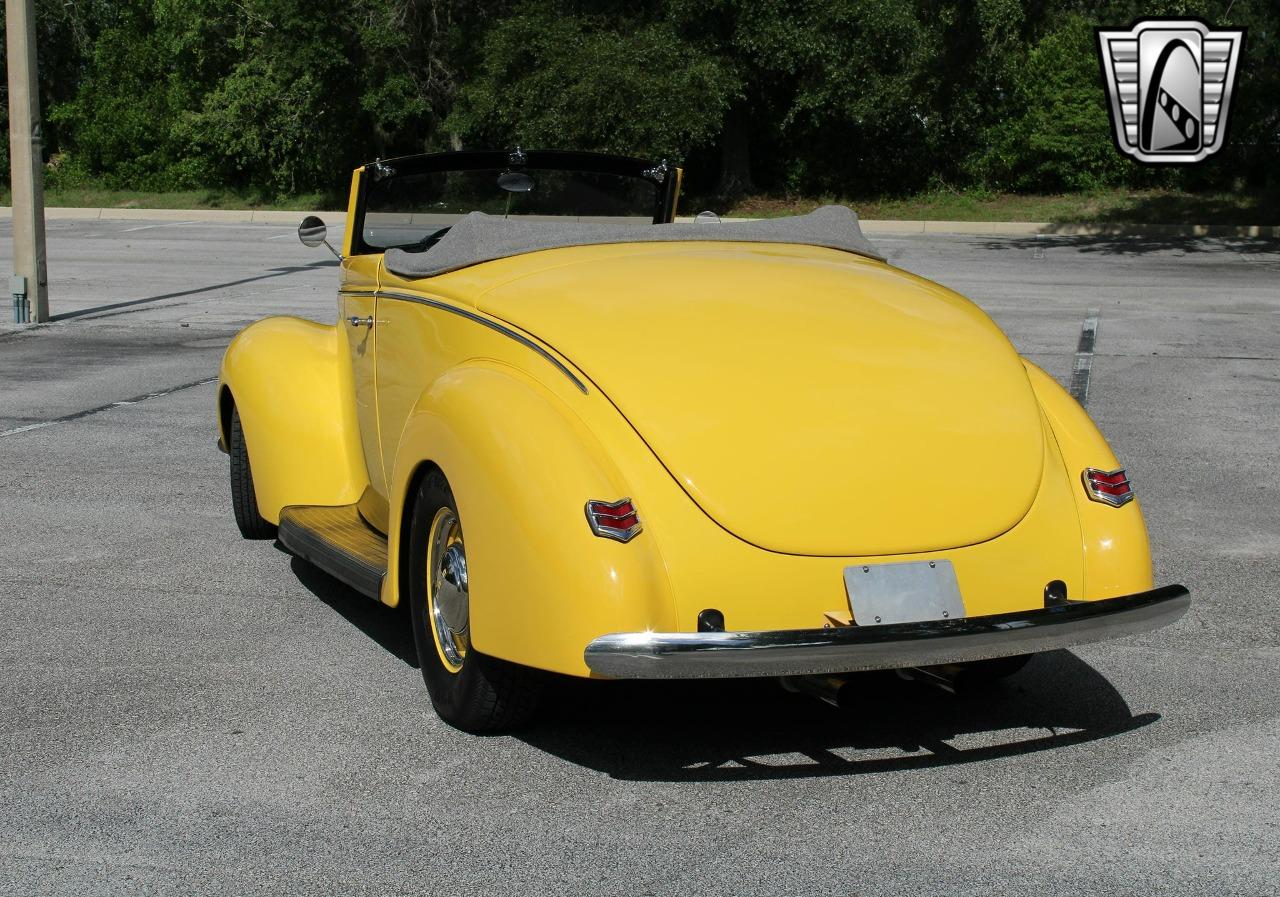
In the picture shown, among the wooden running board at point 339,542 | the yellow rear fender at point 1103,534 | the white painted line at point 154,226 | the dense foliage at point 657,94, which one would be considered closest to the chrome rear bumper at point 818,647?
the yellow rear fender at point 1103,534

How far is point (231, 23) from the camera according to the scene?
116 ft

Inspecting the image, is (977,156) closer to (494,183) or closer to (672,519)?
(494,183)

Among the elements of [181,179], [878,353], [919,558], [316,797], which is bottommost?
[181,179]

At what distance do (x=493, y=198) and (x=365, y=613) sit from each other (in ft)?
5.77

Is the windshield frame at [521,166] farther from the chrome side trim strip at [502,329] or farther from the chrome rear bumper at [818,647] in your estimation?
the chrome rear bumper at [818,647]

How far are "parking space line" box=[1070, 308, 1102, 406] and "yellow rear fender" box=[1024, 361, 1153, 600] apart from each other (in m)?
4.85

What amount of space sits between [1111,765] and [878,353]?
1.26 metres

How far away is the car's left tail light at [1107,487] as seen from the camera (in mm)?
4262

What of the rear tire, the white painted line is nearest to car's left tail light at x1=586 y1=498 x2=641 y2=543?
the rear tire

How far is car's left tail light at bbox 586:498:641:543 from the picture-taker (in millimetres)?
3770

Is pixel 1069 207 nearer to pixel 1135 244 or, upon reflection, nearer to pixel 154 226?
pixel 1135 244

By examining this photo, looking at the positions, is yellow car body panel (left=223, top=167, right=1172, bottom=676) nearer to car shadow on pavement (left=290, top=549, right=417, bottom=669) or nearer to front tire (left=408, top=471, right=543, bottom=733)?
front tire (left=408, top=471, right=543, bottom=733)

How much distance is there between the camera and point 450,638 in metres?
4.38

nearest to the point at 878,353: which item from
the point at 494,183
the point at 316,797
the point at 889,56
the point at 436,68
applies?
the point at 316,797
